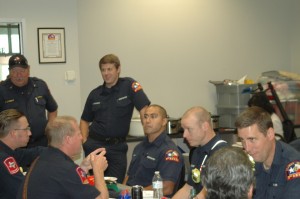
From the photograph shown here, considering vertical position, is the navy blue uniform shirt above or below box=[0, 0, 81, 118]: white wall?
below

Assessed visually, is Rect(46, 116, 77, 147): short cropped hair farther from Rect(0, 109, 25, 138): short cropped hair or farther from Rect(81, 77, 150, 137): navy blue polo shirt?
Rect(81, 77, 150, 137): navy blue polo shirt

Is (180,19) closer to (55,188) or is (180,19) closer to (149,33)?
(149,33)

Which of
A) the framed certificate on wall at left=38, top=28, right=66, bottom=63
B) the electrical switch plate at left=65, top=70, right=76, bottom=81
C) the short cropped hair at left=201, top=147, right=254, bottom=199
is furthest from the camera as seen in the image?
the electrical switch plate at left=65, top=70, right=76, bottom=81

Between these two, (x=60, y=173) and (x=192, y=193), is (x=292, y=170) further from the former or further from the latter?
(x=60, y=173)

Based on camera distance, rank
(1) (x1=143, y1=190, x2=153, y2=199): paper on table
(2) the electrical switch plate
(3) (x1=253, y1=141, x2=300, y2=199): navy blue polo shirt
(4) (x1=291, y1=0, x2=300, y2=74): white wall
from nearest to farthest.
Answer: (3) (x1=253, y1=141, x2=300, y2=199): navy blue polo shirt < (1) (x1=143, y1=190, x2=153, y2=199): paper on table < (2) the electrical switch plate < (4) (x1=291, y1=0, x2=300, y2=74): white wall

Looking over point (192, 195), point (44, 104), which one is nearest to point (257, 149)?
point (192, 195)

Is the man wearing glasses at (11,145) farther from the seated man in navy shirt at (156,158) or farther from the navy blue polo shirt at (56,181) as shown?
the seated man in navy shirt at (156,158)

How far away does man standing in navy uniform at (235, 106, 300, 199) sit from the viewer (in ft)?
9.40

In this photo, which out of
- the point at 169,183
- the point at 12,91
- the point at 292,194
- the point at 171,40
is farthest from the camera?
the point at 171,40

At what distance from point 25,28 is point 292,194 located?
12.9 ft

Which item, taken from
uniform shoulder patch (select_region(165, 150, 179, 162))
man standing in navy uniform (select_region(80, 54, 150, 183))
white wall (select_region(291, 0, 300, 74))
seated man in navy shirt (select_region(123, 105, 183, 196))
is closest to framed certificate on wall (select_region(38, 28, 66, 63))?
man standing in navy uniform (select_region(80, 54, 150, 183))

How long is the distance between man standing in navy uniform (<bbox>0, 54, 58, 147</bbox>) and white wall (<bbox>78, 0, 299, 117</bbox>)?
1.32 metres

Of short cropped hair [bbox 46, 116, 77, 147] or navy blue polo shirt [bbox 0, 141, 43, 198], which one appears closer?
short cropped hair [bbox 46, 116, 77, 147]

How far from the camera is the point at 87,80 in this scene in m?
6.38
